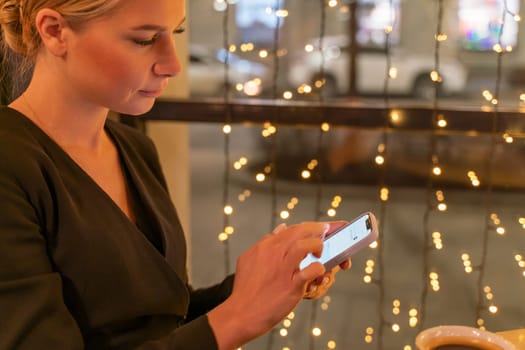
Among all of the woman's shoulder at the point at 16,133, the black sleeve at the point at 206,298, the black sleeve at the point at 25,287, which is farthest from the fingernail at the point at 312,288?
the woman's shoulder at the point at 16,133

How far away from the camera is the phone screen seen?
2.82 ft

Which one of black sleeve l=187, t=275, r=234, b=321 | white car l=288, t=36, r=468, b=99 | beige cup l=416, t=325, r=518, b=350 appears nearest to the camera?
beige cup l=416, t=325, r=518, b=350

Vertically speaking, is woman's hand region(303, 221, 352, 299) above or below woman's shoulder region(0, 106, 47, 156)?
below

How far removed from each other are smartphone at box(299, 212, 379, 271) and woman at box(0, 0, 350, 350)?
27 millimetres

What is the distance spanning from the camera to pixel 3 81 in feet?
4.08

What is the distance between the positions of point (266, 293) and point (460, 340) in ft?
0.98

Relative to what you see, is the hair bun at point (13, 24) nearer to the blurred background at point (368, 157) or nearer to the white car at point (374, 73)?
the blurred background at point (368, 157)

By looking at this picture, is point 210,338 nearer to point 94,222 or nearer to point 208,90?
point 94,222

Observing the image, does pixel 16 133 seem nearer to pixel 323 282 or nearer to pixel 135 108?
pixel 135 108

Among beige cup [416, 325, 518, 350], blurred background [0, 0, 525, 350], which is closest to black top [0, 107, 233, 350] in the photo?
beige cup [416, 325, 518, 350]

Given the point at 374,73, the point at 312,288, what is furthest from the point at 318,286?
the point at 374,73

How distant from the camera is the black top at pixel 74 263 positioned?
0.77 m

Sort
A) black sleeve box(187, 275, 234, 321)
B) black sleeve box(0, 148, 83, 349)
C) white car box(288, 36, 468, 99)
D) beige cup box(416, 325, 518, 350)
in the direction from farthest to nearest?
white car box(288, 36, 468, 99) → black sleeve box(187, 275, 234, 321) → beige cup box(416, 325, 518, 350) → black sleeve box(0, 148, 83, 349)

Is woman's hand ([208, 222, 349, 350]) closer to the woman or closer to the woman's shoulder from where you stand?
the woman
